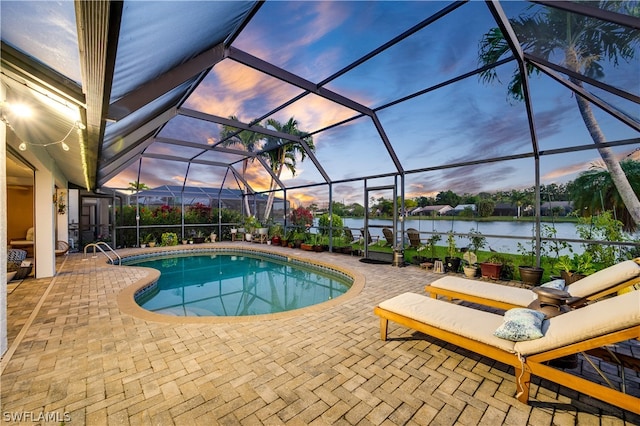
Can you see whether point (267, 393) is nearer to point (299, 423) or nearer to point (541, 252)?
point (299, 423)

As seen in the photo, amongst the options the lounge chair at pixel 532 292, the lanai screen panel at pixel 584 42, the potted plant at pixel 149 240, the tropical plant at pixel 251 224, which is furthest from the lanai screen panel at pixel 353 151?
the potted plant at pixel 149 240

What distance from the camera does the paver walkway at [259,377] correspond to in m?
1.99

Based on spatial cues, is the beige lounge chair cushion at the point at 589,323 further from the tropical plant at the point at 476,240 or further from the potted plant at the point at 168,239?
the potted plant at the point at 168,239

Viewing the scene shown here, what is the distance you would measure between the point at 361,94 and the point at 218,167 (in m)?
9.59

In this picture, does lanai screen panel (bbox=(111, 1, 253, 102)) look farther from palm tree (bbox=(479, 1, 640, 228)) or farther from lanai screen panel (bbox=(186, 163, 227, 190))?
lanai screen panel (bbox=(186, 163, 227, 190))

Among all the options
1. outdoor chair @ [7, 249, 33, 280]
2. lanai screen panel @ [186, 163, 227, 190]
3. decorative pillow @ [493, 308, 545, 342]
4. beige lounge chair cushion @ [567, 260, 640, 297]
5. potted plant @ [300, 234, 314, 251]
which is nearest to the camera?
decorative pillow @ [493, 308, 545, 342]

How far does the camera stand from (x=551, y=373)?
206 cm

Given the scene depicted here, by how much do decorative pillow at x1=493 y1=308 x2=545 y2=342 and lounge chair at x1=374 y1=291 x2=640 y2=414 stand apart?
40 millimetres

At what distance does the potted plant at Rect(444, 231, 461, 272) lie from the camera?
682 cm

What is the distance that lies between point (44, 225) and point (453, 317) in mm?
8819

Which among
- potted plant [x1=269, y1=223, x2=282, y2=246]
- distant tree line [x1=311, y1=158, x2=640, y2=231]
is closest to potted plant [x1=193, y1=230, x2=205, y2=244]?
potted plant [x1=269, y1=223, x2=282, y2=246]

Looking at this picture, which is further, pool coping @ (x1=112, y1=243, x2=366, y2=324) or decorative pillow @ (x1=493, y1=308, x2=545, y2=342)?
pool coping @ (x1=112, y1=243, x2=366, y2=324)

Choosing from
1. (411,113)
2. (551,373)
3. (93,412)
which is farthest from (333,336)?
(411,113)

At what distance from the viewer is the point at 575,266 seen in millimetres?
5289
